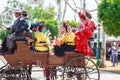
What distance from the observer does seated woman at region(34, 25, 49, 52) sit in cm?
1142

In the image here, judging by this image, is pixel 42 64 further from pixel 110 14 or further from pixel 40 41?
pixel 110 14

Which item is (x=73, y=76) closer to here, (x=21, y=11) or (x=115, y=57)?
(x=21, y=11)

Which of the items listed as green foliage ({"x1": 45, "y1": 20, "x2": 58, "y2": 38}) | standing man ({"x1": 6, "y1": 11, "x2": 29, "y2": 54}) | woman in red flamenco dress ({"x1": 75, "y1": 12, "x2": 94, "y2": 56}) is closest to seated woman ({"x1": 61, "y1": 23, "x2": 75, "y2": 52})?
woman in red flamenco dress ({"x1": 75, "y1": 12, "x2": 94, "y2": 56})

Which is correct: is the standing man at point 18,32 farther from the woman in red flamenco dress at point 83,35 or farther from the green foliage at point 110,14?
the green foliage at point 110,14

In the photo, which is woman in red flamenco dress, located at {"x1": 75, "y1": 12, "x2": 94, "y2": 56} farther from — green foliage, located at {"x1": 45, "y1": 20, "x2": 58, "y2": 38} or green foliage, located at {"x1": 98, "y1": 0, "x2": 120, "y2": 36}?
green foliage, located at {"x1": 45, "y1": 20, "x2": 58, "y2": 38}

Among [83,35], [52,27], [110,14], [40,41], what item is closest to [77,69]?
[83,35]

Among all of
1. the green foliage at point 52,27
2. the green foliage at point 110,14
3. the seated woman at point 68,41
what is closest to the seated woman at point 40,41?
the seated woman at point 68,41

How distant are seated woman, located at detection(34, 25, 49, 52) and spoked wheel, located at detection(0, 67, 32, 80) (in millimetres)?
805

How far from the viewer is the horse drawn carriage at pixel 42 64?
432 inches

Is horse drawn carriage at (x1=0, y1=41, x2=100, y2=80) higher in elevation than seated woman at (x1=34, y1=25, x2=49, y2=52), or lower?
lower

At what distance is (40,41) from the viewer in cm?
1153

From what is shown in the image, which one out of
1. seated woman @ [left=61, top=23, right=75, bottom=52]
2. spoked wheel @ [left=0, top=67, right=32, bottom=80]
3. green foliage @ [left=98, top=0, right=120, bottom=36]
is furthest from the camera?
green foliage @ [left=98, top=0, right=120, bottom=36]

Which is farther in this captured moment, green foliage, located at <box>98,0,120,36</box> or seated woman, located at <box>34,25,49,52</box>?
green foliage, located at <box>98,0,120,36</box>

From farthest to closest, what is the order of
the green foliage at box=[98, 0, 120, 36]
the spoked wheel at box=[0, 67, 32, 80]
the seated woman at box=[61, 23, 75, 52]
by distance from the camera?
1. the green foliage at box=[98, 0, 120, 36]
2. the seated woman at box=[61, 23, 75, 52]
3. the spoked wheel at box=[0, 67, 32, 80]
